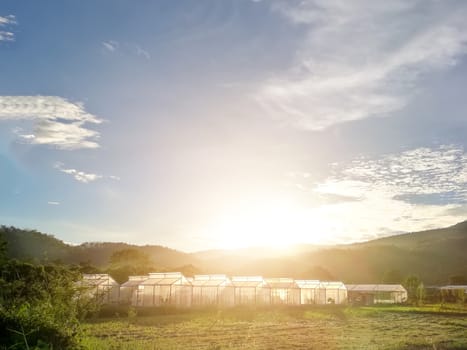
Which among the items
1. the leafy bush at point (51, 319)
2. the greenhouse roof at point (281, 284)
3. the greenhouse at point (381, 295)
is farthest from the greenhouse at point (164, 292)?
the leafy bush at point (51, 319)

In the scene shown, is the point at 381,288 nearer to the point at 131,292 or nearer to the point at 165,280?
the point at 165,280

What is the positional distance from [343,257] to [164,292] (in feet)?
373

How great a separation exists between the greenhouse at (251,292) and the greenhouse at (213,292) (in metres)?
0.65

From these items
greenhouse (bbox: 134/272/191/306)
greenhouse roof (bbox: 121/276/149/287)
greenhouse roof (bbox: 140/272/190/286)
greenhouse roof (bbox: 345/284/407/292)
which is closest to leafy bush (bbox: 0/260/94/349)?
greenhouse (bbox: 134/272/191/306)

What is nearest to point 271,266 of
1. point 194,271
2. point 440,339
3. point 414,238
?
point 414,238

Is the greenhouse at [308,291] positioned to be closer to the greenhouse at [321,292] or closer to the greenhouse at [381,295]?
the greenhouse at [321,292]

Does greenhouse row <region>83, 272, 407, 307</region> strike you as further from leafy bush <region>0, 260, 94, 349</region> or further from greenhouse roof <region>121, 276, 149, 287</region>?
leafy bush <region>0, 260, 94, 349</region>

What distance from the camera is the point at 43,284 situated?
A: 14.8 m

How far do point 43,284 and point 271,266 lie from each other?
430 feet

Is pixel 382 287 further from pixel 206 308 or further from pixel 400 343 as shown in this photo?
pixel 400 343

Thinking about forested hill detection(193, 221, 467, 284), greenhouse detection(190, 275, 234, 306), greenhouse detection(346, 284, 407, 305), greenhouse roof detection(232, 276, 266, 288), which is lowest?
greenhouse detection(346, 284, 407, 305)

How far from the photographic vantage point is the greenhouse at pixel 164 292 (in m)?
50.4

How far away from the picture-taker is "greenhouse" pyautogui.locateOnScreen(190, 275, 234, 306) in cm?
5147

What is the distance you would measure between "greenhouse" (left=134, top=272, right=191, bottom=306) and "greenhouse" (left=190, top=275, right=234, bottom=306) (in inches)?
33.0
